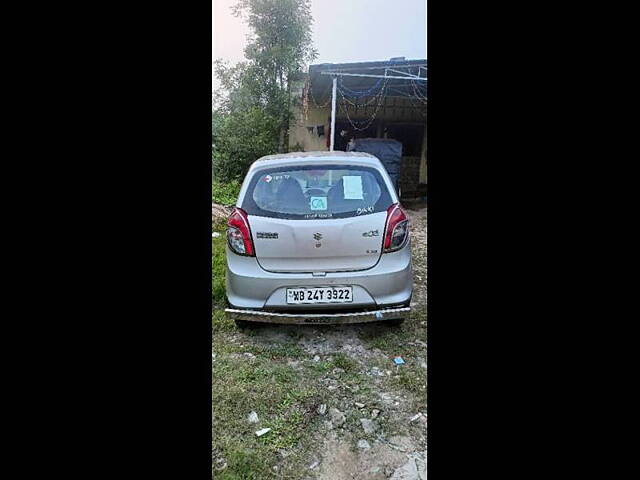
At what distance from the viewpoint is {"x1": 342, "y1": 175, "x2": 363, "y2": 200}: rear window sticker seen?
2889mm

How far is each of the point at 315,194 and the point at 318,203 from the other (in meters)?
0.16

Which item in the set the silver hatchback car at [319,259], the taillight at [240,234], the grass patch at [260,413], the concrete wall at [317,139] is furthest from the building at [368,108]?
the grass patch at [260,413]

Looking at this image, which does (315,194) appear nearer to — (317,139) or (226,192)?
(226,192)

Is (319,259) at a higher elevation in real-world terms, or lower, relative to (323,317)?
higher

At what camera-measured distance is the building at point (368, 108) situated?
10.1 m

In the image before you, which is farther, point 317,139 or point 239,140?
point 317,139

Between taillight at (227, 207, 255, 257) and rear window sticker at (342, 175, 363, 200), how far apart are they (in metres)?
0.78

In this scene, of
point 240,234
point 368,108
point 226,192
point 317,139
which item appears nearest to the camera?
point 240,234

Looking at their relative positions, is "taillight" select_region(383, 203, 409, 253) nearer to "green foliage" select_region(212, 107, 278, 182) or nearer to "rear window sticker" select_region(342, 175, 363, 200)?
"rear window sticker" select_region(342, 175, 363, 200)

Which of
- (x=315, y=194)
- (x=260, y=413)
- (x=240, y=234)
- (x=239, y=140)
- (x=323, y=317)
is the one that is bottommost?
(x=260, y=413)

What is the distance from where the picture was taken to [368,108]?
41.9 feet

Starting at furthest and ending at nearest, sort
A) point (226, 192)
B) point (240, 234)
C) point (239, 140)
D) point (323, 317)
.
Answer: point (239, 140) < point (226, 192) < point (240, 234) < point (323, 317)

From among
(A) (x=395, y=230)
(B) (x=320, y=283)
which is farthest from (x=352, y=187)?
(B) (x=320, y=283)
